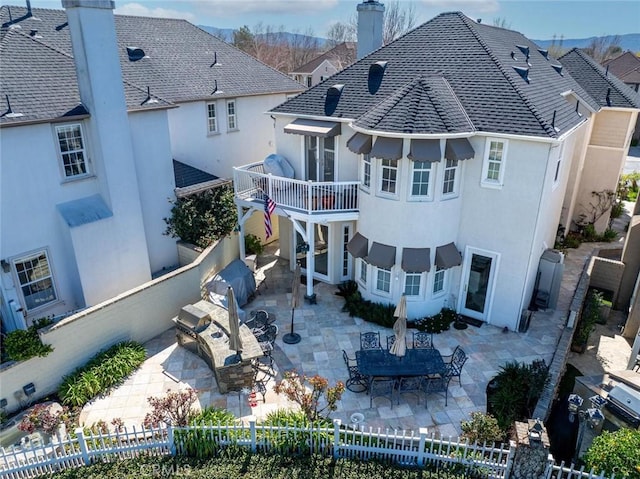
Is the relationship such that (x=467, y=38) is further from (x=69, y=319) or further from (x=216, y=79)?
(x=69, y=319)

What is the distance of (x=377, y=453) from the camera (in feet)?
35.1

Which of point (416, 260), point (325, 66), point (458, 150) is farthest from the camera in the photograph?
point (325, 66)

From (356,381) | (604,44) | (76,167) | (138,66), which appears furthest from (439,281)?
(604,44)

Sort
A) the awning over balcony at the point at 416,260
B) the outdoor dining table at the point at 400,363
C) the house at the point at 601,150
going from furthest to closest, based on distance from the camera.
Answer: the house at the point at 601,150 < the awning over balcony at the point at 416,260 < the outdoor dining table at the point at 400,363

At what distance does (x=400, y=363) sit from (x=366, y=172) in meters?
7.95

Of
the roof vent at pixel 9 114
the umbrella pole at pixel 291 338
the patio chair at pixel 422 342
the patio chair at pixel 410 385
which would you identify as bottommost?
the umbrella pole at pixel 291 338

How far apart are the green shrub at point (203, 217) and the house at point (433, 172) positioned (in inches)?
47.5

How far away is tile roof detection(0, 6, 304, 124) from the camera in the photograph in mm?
15242

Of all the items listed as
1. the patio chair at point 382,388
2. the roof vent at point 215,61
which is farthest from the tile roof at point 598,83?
the roof vent at point 215,61

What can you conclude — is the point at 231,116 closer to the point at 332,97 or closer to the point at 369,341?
the point at 332,97

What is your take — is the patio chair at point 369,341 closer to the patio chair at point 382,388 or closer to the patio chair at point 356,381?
the patio chair at point 356,381

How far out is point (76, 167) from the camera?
16.1m

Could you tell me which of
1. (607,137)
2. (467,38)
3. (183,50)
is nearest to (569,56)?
(607,137)

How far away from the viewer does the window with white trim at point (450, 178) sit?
1628cm
